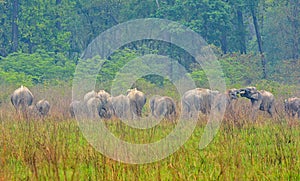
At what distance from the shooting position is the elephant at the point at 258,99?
1845 cm

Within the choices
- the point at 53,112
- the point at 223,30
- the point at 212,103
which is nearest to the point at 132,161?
the point at 212,103

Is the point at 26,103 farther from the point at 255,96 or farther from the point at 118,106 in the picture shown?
the point at 255,96

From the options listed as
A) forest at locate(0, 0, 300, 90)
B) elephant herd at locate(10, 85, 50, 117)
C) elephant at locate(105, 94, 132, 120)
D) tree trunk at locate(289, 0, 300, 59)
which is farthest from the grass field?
tree trunk at locate(289, 0, 300, 59)

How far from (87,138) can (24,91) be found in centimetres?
913

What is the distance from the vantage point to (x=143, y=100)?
2041 centimetres

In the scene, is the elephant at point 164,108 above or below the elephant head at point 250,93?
below

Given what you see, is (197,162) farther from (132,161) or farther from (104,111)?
(104,111)

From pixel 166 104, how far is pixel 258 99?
2860mm

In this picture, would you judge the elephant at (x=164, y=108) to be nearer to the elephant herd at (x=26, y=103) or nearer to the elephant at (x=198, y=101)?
the elephant at (x=198, y=101)

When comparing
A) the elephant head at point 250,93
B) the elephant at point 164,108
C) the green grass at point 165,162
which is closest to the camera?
the green grass at point 165,162

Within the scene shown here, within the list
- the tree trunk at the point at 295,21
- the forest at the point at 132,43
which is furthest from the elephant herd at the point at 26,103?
the tree trunk at the point at 295,21

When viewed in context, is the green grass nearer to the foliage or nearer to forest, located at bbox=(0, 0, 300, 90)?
forest, located at bbox=(0, 0, 300, 90)

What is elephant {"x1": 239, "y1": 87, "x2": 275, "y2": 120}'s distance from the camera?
1845 centimetres

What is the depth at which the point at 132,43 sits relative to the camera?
41.9 m
